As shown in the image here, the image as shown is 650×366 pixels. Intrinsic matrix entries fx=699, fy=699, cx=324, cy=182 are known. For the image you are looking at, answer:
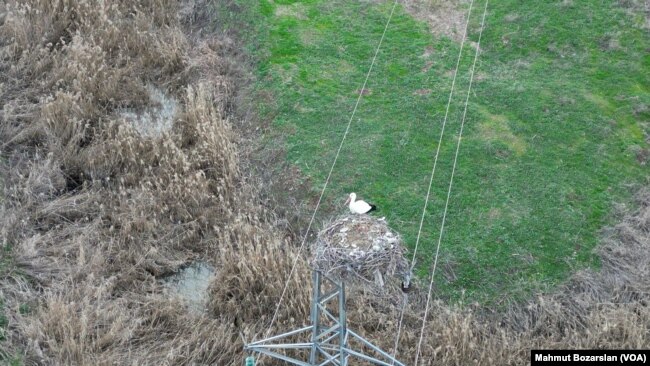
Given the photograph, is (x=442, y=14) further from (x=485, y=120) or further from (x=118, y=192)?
(x=118, y=192)

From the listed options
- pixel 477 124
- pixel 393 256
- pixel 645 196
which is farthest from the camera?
pixel 477 124

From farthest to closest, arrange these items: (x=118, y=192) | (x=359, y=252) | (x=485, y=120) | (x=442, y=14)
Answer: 1. (x=442, y=14)
2. (x=485, y=120)
3. (x=118, y=192)
4. (x=359, y=252)

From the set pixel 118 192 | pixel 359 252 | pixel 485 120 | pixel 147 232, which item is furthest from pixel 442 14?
pixel 359 252

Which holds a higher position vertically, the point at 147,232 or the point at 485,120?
the point at 485,120

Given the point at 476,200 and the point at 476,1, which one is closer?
the point at 476,200

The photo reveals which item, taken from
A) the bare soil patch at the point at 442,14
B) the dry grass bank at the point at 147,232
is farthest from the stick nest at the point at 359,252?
the bare soil patch at the point at 442,14

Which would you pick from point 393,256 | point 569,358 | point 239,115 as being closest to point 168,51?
point 239,115

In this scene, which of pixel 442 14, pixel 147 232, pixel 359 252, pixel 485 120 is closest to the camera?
pixel 359 252

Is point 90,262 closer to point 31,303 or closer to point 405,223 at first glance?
point 31,303
